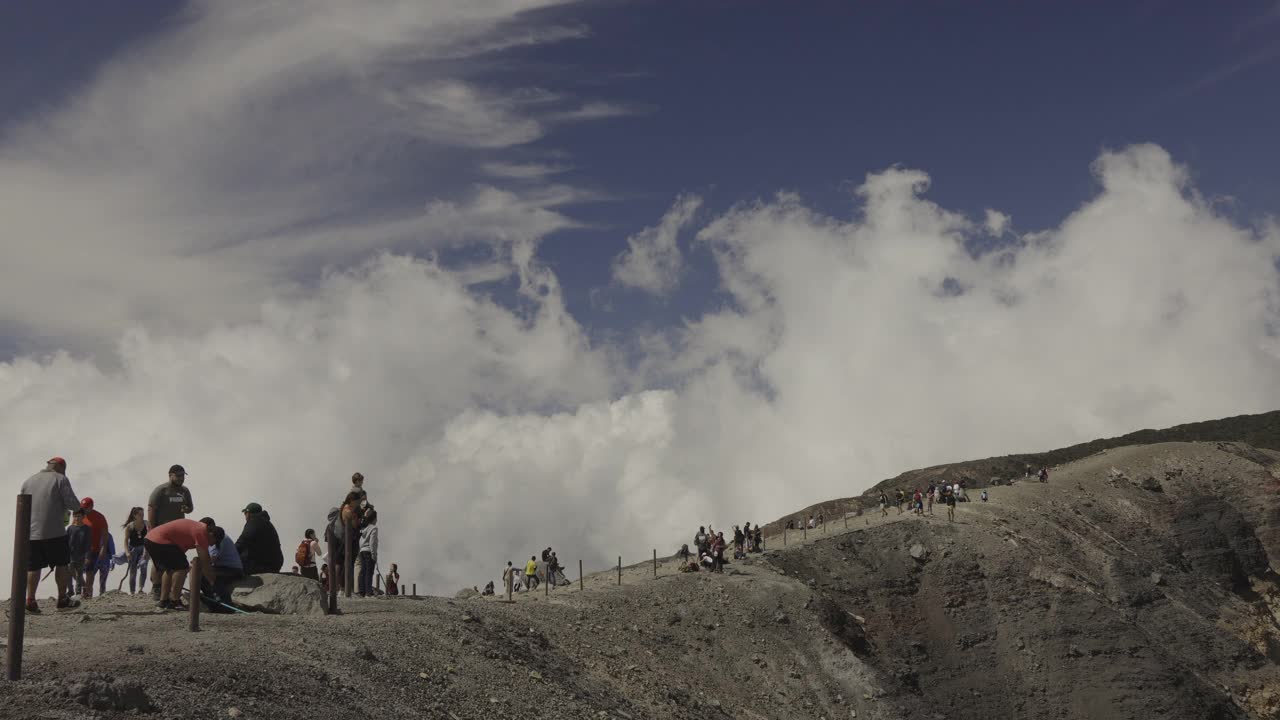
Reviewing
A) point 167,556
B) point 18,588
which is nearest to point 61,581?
point 167,556

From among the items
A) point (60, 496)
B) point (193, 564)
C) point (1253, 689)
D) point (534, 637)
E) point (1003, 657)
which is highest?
point (60, 496)

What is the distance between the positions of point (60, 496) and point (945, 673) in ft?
127

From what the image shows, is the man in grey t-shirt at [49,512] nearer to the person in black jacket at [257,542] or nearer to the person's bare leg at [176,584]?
the person's bare leg at [176,584]

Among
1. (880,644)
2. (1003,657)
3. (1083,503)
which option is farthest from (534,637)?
(1083,503)

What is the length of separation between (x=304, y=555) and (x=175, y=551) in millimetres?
6423

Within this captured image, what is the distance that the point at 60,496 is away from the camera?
15.8m

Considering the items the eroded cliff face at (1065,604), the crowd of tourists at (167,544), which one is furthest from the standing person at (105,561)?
the eroded cliff face at (1065,604)

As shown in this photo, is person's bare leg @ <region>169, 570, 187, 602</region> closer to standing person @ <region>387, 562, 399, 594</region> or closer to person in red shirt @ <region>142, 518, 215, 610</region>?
person in red shirt @ <region>142, 518, 215, 610</region>

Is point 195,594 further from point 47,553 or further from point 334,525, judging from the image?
point 334,525

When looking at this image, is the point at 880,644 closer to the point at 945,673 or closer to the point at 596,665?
the point at 945,673

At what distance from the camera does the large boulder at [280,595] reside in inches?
786

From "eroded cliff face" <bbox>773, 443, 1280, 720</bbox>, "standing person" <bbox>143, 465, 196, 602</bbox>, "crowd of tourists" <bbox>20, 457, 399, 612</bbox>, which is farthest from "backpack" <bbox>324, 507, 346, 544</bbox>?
"eroded cliff face" <bbox>773, 443, 1280, 720</bbox>

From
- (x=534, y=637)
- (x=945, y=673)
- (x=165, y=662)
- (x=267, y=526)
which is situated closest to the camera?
(x=165, y=662)

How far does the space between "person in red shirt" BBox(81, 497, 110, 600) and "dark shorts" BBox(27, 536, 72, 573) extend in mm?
4506
